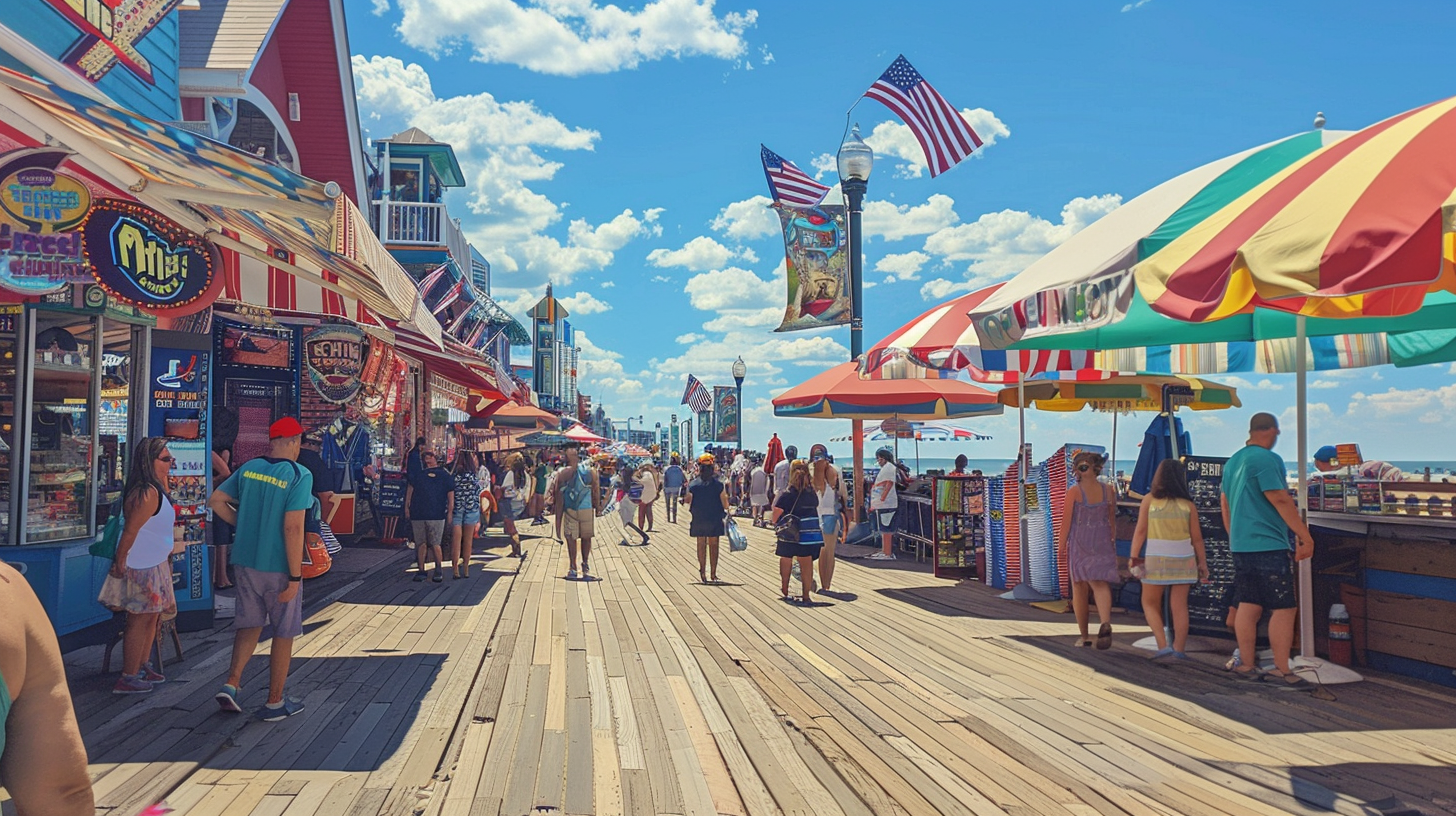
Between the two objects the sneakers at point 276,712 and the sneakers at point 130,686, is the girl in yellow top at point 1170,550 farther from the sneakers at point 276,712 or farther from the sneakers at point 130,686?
the sneakers at point 130,686

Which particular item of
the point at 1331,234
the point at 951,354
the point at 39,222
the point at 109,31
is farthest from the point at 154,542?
the point at 951,354

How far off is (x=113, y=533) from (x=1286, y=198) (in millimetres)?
7460

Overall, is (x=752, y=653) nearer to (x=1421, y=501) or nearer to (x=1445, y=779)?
(x=1445, y=779)

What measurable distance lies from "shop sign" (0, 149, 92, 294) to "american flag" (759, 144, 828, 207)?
1093 centimetres

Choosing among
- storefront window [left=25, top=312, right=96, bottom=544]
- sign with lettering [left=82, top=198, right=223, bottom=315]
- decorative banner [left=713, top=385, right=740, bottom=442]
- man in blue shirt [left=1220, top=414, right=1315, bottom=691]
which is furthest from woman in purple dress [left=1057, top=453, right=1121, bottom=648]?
decorative banner [left=713, top=385, right=740, bottom=442]

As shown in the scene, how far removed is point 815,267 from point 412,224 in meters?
13.3

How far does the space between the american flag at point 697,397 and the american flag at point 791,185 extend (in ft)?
91.8

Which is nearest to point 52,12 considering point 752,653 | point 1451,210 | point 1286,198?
point 752,653

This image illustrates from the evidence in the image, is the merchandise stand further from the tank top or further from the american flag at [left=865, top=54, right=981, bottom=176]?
the tank top

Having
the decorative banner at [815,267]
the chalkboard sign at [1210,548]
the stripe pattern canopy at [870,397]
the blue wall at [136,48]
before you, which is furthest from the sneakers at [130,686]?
the decorative banner at [815,267]

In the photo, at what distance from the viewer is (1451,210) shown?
4.55 metres

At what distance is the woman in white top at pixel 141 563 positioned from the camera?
5.94 metres

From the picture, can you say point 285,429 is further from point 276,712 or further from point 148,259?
point 148,259

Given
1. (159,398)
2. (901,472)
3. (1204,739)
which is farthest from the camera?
(901,472)
